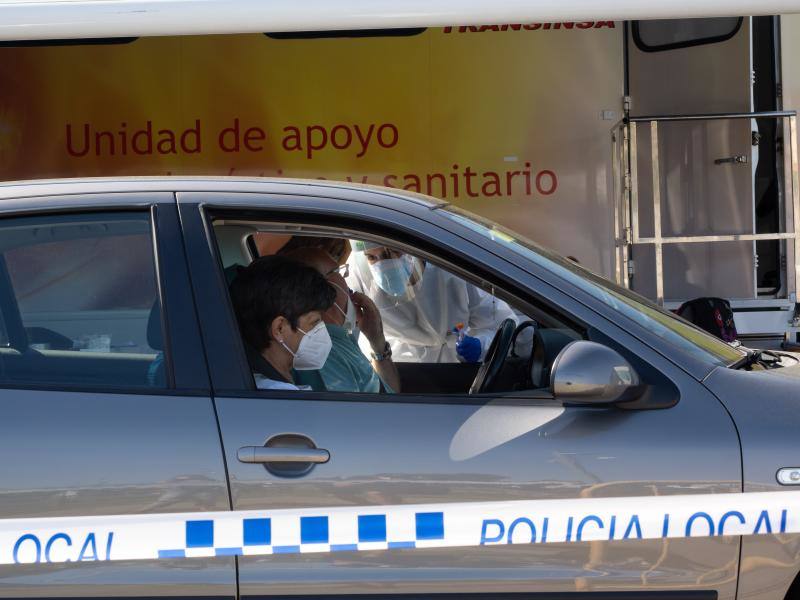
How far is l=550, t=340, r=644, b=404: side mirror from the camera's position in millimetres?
2503

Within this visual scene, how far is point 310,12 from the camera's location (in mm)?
5016

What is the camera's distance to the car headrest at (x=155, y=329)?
2.66m

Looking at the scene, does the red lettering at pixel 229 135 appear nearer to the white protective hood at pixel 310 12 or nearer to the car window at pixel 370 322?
the car window at pixel 370 322

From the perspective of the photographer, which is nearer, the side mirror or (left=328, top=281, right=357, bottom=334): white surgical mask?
the side mirror

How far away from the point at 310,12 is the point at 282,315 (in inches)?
95.6

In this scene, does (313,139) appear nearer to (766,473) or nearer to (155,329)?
(155,329)

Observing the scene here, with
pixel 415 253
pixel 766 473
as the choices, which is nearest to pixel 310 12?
pixel 415 253

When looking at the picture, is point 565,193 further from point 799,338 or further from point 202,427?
point 202,427

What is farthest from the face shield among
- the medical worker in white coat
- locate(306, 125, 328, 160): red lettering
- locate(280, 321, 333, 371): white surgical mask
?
locate(280, 321, 333, 371): white surgical mask

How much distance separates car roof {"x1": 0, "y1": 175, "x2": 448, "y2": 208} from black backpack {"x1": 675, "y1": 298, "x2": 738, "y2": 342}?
4.03m

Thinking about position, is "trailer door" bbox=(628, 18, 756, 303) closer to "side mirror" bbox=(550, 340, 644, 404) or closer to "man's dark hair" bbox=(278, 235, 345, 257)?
"man's dark hair" bbox=(278, 235, 345, 257)

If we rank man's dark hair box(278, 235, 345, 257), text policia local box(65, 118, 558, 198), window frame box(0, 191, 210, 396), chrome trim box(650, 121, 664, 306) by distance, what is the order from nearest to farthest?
window frame box(0, 191, 210, 396) → man's dark hair box(278, 235, 345, 257) → chrome trim box(650, 121, 664, 306) → text policia local box(65, 118, 558, 198)

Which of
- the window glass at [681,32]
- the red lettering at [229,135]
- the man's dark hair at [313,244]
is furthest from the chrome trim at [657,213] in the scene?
the man's dark hair at [313,244]

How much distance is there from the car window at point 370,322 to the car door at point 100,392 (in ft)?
0.78
